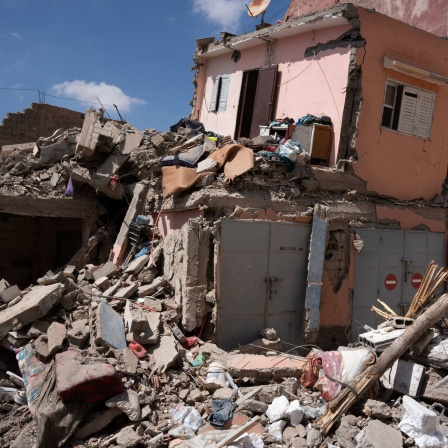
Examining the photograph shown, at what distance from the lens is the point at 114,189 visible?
33.3 ft

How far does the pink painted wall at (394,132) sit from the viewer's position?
10.1 meters

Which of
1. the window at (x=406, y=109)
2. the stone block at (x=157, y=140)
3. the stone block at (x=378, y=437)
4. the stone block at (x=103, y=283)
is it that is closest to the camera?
the stone block at (x=378, y=437)

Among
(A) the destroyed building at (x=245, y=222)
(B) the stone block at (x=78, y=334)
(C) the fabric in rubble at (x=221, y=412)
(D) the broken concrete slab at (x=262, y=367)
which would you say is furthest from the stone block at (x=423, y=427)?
(B) the stone block at (x=78, y=334)

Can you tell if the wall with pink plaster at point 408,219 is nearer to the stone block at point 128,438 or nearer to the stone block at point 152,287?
the stone block at point 152,287

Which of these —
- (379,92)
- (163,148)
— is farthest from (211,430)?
(379,92)

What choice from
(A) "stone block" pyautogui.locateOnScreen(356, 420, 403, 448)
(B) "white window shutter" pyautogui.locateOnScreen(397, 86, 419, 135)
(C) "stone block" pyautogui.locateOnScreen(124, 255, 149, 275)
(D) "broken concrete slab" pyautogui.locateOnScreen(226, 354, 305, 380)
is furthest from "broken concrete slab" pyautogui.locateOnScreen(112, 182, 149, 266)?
(A) "stone block" pyautogui.locateOnScreen(356, 420, 403, 448)

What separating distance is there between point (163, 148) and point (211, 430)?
19.4ft

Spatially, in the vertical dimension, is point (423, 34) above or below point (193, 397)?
above

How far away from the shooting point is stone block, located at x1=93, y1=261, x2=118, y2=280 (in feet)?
28.8

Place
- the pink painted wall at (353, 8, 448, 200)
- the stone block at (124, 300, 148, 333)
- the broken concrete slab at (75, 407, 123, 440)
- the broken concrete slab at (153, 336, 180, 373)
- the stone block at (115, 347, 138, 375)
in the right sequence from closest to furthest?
the broken concrete slab at (75, 407, 123, 440)
the stone block at (115, 347, 138, 375)
the broken concrete slab at (153, 336, 180, 373)
the stone block at (124, 300, 148, 333)
the pink painted wall at (353, 8, 448, 200)

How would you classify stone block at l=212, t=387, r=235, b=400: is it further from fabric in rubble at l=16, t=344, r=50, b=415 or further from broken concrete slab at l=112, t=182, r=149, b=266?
broken concrete slab at l=112, t=182, r=149, b=266

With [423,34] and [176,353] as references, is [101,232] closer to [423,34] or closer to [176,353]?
[176,353]

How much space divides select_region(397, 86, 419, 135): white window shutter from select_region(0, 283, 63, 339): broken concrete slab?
8029 millimetres

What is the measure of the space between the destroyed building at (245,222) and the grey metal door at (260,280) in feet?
0.09
